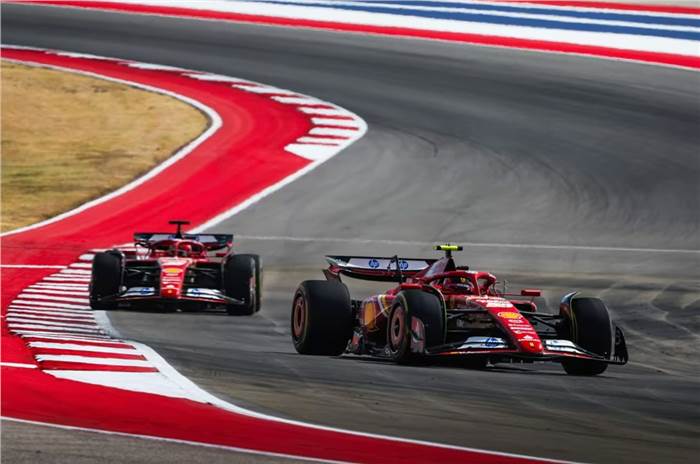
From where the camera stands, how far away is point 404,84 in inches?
1427

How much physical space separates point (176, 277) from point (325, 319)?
180 inches

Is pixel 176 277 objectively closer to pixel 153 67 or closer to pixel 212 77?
pixel 212 77

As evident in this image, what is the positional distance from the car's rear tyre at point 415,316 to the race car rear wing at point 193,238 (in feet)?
21.8

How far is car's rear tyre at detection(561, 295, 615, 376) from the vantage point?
13633mm

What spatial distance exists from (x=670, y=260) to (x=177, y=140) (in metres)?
12.7

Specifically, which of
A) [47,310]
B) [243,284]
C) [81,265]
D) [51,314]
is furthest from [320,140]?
[51,314]

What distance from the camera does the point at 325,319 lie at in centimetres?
1447

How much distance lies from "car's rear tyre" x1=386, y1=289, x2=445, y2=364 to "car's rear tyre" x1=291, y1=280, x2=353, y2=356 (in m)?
0.97

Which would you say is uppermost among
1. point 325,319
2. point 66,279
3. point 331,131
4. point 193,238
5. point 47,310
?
point 331,131

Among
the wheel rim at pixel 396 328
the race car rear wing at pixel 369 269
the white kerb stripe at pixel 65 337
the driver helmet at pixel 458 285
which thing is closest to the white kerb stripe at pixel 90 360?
the white kerb stripe at pixel 65 337

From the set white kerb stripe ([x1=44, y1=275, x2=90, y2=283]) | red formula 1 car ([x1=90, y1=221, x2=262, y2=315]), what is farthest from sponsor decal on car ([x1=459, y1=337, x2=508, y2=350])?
white kerb stripe ([x1=44, y1=275, x2=90, y2=283])

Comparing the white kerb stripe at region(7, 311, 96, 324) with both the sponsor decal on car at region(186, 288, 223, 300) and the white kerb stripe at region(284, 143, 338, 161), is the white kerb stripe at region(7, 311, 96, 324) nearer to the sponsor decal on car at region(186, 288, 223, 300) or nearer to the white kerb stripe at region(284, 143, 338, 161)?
the sponsor decal on car at region(186, 288, 223, 300)

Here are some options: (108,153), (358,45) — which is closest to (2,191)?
(108,153)

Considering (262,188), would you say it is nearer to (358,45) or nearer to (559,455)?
(358,45)
